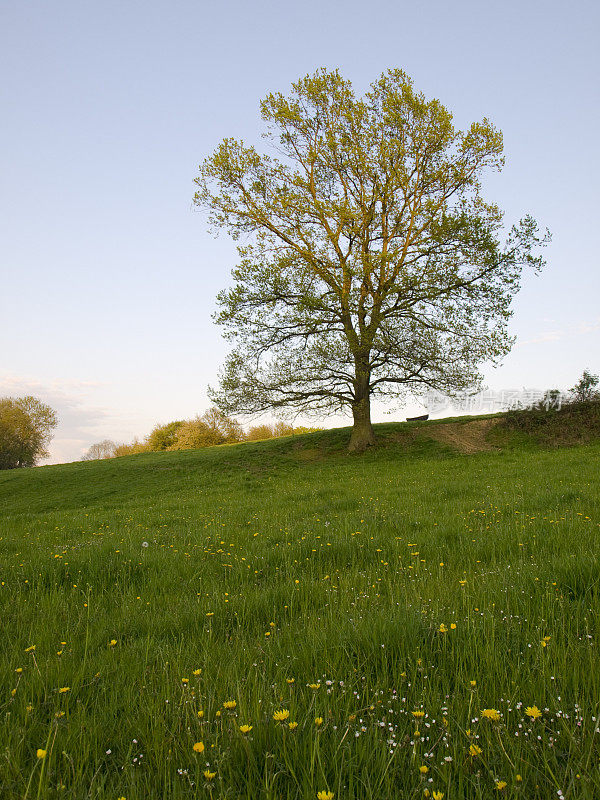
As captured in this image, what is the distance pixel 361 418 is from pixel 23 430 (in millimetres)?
60028

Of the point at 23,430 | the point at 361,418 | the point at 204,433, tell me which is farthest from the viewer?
the point at 23,430

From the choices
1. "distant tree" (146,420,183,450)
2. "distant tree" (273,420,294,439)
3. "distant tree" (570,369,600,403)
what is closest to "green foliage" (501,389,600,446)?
"distant tree" (570,369,600,403)

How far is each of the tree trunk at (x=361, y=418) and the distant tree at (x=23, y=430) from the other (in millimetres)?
58943

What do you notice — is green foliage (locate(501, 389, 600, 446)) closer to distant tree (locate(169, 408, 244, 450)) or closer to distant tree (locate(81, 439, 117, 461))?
distant tree (locate(169, 408, 244, 450))

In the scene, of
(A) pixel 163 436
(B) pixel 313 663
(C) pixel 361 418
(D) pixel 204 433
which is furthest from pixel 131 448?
(B) pixel 313 663

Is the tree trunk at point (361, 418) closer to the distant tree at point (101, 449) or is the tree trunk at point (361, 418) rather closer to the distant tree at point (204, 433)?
the distant tree at point (204, 433)

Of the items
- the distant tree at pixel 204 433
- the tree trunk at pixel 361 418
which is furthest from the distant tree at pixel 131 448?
the tree trunk at pixel 361 418

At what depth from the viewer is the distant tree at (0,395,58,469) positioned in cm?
6241

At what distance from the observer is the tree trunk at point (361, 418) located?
23.6 m

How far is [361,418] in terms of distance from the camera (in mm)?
24109

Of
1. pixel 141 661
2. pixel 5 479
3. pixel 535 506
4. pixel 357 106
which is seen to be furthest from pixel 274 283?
pixel 5 479

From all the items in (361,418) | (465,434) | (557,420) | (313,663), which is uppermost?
(361,418)

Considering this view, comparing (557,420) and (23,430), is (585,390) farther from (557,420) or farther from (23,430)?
(23,430)

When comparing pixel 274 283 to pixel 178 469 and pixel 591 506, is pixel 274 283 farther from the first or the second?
pixel 591 506
